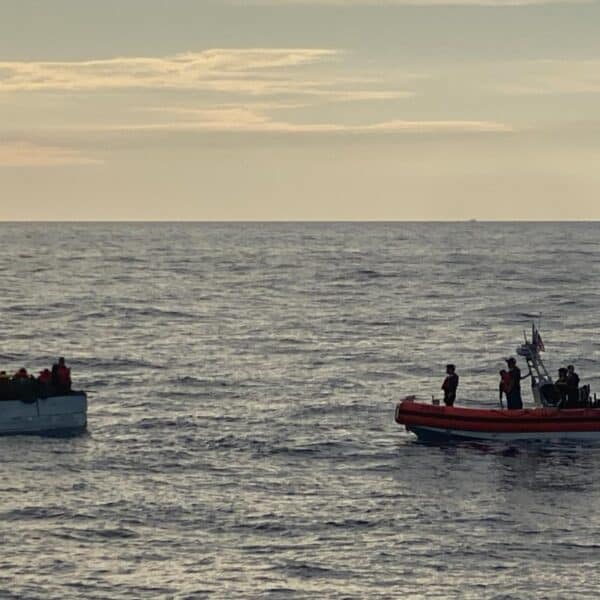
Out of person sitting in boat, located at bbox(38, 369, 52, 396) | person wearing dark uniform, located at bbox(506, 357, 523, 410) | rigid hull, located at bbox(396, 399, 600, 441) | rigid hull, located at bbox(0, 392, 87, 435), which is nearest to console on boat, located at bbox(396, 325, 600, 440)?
rigid hull, located at bbox(396, 399, 600, 441)

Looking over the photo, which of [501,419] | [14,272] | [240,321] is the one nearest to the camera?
[501,419]

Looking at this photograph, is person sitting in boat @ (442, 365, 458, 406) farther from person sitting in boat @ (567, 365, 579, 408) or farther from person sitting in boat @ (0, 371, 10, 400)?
person sitting in boat @ (0, 371, 10, 400)

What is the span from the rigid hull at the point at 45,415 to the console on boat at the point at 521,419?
8068 millimetres

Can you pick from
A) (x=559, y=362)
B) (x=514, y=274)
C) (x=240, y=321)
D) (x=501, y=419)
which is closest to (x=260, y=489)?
(x=501, y=419)

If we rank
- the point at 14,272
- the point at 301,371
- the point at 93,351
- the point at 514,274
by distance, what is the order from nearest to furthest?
the point at 301,371
the point at 93,351
the point at 514,274
the point at 14,272

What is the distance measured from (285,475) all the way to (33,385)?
7169mm

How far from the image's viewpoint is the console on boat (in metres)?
36.7

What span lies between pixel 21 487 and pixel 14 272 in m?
97.3

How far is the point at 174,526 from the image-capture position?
2822cm

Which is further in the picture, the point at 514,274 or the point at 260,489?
the point at 514,274

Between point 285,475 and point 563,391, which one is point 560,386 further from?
point 285,475

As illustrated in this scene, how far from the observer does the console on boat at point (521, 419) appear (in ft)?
120

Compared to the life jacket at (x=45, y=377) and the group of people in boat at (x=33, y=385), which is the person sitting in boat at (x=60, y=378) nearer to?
the group of people in boat at (x=33, y=385)

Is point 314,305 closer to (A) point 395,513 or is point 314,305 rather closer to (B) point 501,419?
(B) point 501,419
